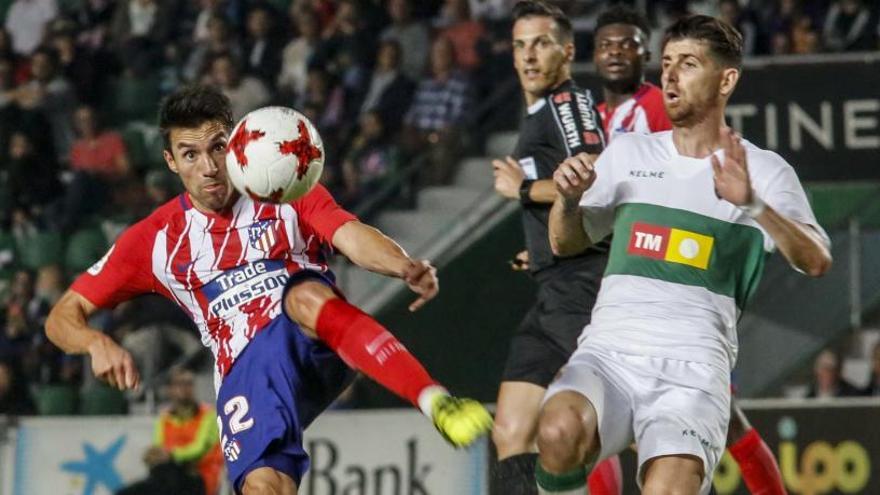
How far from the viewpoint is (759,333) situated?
999cm

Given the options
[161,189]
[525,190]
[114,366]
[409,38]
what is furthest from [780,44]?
[114,366]

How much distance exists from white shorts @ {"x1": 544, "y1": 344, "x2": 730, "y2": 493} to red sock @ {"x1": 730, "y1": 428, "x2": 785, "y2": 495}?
3.54ft

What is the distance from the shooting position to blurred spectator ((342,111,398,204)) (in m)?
11.4

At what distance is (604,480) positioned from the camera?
647cm

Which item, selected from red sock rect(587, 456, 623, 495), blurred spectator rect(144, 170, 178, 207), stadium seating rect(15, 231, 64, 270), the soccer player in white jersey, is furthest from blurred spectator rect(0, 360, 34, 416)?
the soccer player in white jersey

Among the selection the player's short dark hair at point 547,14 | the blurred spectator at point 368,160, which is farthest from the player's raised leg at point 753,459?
the blurred spectator at point 368,160

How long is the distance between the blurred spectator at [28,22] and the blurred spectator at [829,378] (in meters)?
8.19

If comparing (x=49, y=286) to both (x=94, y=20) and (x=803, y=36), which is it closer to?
(x=94, y=20)

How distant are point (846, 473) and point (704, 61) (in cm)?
385

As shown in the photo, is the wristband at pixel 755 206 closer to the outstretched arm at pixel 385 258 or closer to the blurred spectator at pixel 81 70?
the outstretched arm at pixel 385 258

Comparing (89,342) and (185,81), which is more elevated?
(89,342)

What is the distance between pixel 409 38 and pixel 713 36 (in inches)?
296

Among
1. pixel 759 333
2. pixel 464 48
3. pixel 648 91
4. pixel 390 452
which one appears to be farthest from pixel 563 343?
pixel 464 48

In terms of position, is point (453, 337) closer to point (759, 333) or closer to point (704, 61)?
point (759, 333)
